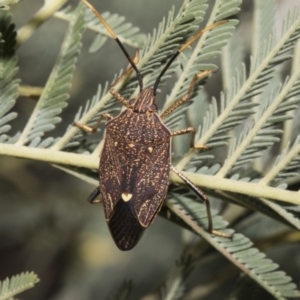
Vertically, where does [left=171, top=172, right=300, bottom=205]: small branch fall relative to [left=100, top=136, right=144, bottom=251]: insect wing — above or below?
above

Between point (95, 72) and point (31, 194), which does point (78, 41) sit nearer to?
point (95, 72)

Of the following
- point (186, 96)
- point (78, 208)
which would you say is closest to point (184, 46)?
point (186, 96)

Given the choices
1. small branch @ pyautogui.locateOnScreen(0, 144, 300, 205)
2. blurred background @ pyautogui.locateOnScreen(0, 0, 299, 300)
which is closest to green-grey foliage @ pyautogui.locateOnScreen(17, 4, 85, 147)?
small branch @ pyautogui.locateOnScreen(0, 144, 300, 205)

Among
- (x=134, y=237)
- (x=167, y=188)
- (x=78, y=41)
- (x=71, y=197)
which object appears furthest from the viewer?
(x=71, y=197)

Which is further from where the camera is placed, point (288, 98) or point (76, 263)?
point (76, 263)

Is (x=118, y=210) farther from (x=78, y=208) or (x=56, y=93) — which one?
(x=78, y=208)

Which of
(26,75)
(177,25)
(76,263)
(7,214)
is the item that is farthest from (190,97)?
(76,263)

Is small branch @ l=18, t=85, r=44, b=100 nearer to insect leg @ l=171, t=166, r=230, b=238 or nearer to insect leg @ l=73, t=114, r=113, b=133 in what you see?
insect leg @ l=73, t=114, r=113, b=133
